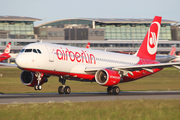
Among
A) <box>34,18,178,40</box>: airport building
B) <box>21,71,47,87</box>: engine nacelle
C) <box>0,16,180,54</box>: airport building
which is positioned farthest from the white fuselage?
<box>34,18,178,40</box>: airport building

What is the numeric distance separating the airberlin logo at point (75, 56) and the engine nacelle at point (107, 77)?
7.35 ft

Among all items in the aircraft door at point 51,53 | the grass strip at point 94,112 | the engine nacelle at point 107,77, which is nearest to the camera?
the grass strip at point 94,112

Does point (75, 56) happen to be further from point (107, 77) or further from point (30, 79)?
point (30, 79)

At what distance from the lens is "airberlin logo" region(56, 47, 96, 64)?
95.3 ft

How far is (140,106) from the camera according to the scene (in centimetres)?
1791

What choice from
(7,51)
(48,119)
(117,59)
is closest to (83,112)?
(48,119)

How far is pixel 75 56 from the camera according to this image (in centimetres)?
3022

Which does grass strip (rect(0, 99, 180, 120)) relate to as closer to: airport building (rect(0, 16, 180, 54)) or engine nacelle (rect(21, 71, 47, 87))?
engine nacelle (rect(21, 71, 47, 87))

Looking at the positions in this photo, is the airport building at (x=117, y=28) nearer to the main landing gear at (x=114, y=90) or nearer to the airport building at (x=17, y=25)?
the airport building at (x=17, y=25)

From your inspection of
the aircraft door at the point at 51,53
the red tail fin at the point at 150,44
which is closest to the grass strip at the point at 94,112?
the aircraft door at the point at 51,53

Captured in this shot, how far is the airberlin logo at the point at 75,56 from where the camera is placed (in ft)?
95.3

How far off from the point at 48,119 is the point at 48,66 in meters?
14.1

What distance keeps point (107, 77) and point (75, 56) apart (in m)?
3.80

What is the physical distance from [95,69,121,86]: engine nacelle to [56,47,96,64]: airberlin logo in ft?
7.35
